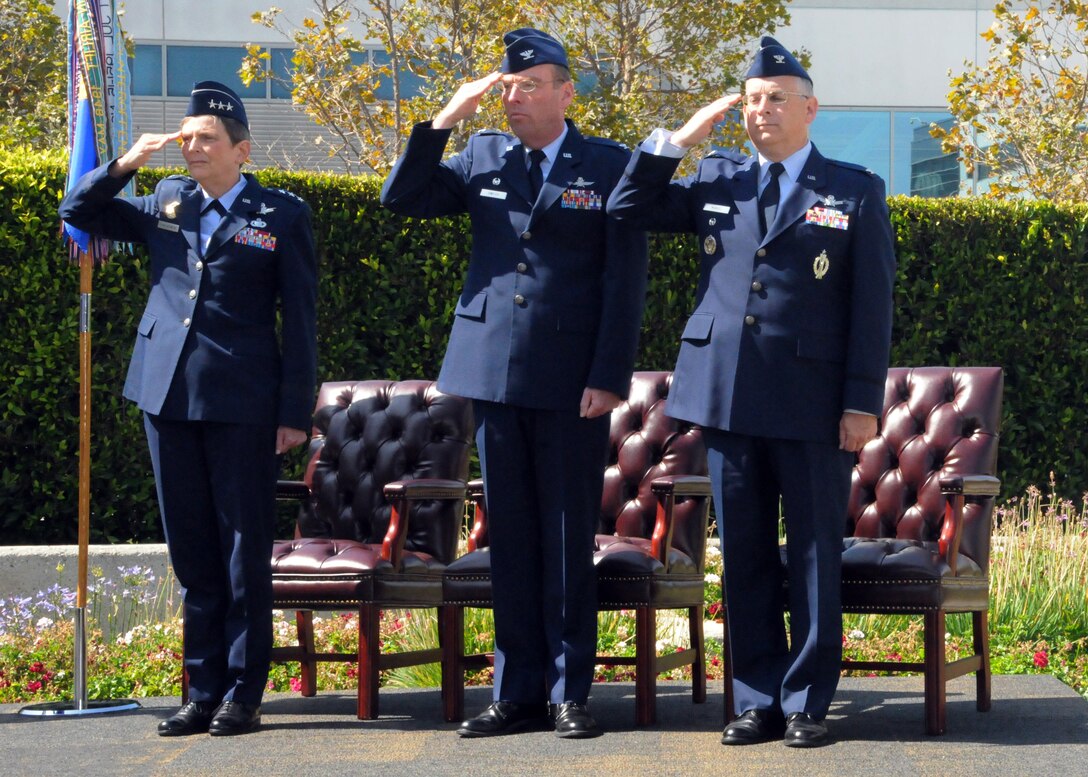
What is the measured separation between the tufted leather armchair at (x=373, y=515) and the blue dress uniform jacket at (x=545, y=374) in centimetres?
57

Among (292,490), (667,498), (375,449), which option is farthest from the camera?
(375,449)

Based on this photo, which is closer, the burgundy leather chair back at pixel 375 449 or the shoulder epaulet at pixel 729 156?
the shoulder epaulet at pixel 729 156

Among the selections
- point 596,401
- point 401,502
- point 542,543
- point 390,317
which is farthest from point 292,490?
point 390,317

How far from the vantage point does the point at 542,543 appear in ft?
14.8

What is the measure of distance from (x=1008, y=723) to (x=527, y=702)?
1449mm

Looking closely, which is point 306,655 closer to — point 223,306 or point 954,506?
point 223,306

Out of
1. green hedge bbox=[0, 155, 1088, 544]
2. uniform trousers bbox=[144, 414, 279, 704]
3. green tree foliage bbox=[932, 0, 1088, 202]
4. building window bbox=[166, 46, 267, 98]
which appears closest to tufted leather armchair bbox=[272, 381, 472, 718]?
uniform trousers bbox=[144, 414, 279, 704]

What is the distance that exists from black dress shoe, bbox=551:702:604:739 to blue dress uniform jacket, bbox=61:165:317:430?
3.75 feet

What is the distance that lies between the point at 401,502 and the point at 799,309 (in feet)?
4.86

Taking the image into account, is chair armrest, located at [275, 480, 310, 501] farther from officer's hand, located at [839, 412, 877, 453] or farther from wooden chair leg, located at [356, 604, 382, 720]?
officer's hand, located at [839, 412, 877, 453]

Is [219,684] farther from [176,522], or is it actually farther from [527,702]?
[527,702]

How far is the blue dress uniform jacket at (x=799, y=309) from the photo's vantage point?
4.24 meters

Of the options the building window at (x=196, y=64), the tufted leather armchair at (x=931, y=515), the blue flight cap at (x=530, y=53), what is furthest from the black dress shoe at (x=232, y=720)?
the building window at (x=196, y=64)

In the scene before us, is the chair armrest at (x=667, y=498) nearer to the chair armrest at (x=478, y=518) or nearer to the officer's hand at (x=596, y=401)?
the officer's hand at (x=596, y=401)
